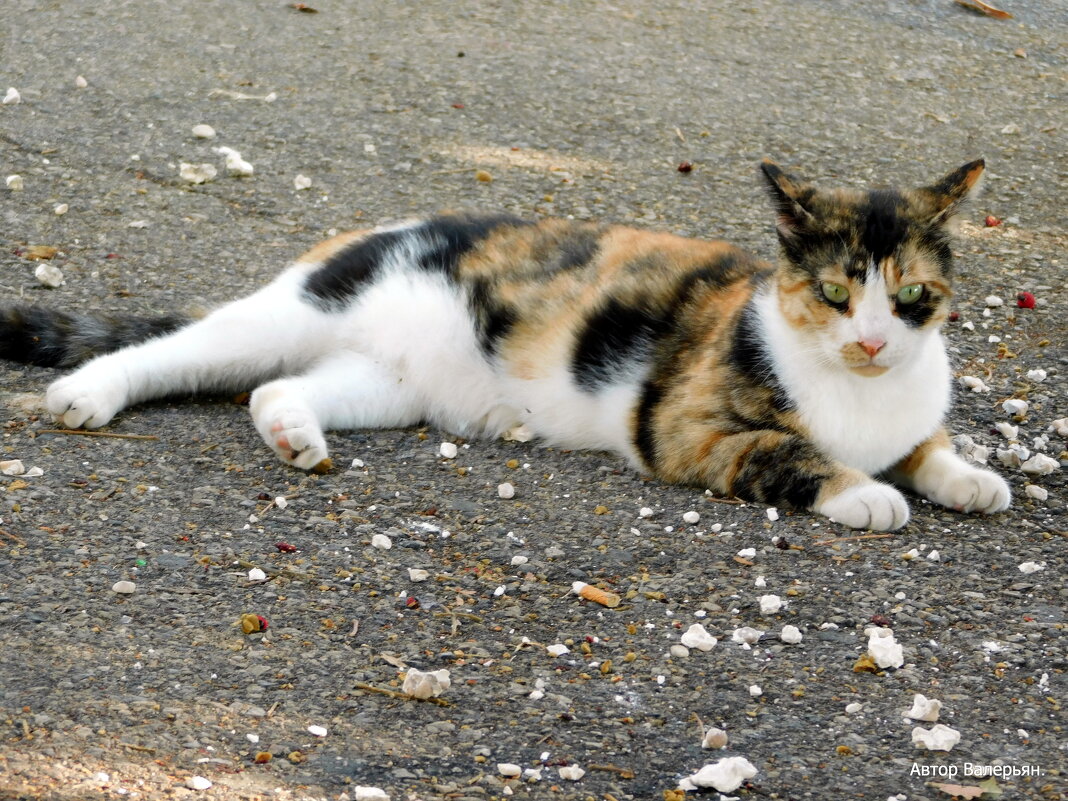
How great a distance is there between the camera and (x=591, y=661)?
10.4ft

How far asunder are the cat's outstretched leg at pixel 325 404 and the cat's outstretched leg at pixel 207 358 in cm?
12

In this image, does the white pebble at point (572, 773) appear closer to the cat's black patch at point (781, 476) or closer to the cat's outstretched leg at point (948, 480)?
the cat's black patch at point (781, 476)

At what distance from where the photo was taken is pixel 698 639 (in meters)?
3.22

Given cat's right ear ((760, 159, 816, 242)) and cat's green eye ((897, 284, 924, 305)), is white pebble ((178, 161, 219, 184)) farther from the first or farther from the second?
cat's green eye ((897, 284, 924, 305))

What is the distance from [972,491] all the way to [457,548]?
155 cm

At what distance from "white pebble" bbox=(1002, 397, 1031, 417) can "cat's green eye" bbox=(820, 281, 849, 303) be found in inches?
46.4

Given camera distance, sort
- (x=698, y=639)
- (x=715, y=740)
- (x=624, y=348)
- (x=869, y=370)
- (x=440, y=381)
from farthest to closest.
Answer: (x=440, y=381) → (x=624, y=348) → (x=869, y=370) → (x=698, y=639) → (x=715, y=740)

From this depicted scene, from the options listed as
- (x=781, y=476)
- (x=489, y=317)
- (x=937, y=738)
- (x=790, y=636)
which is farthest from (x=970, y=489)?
(x=489, y=317)

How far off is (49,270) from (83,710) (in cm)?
280

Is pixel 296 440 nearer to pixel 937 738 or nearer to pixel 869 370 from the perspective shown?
pixel 869 370

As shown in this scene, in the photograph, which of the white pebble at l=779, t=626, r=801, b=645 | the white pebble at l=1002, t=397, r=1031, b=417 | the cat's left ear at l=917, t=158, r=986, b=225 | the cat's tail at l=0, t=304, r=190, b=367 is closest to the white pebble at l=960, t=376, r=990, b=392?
the white pebble at l=1002, t=397, r=1031, b=417

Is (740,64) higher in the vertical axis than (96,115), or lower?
higher

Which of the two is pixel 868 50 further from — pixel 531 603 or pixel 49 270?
pixel 531 603

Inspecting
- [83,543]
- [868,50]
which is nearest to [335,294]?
[83,543]
